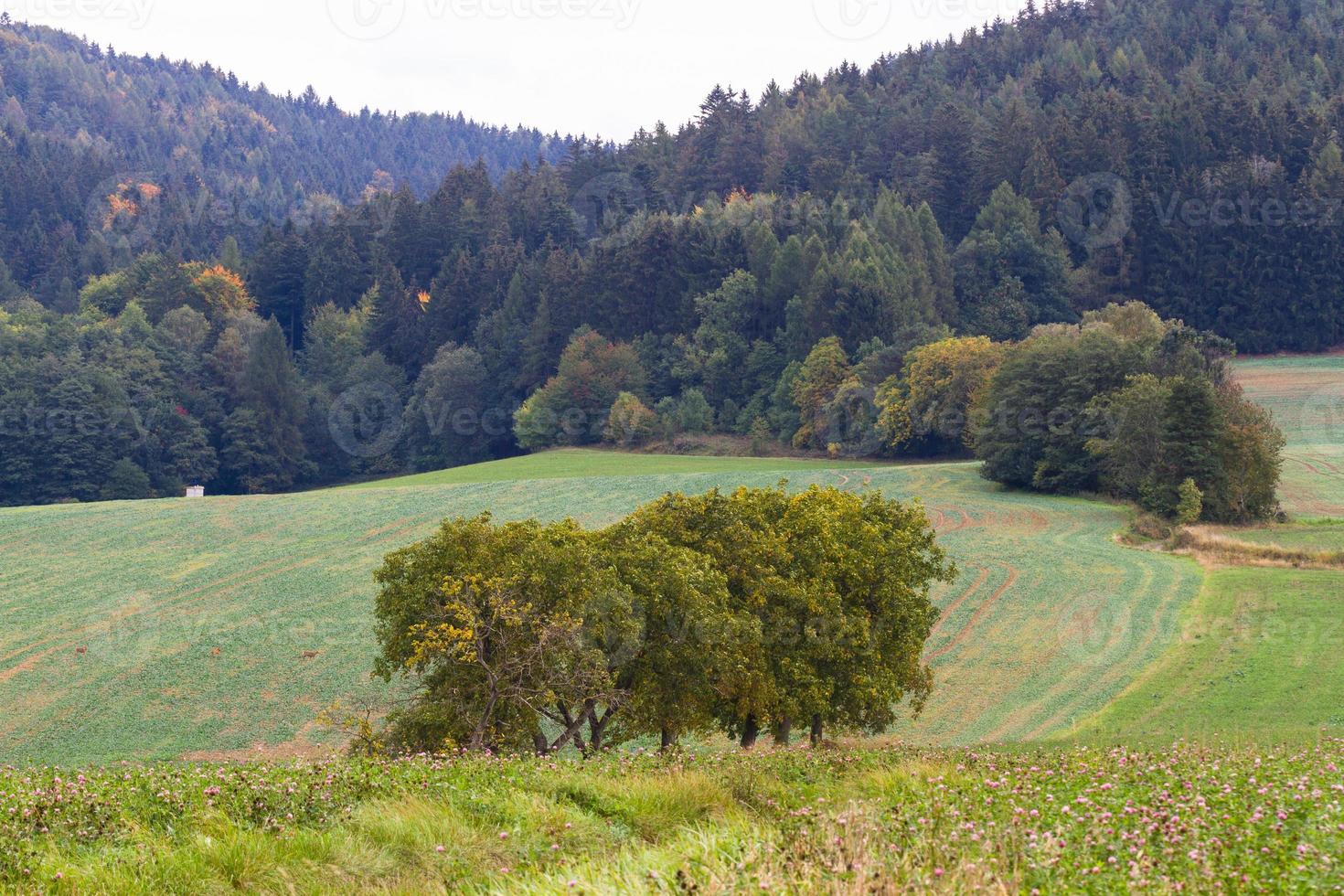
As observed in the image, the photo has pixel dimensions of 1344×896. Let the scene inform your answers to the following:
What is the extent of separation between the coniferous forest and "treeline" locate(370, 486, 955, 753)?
5180cm

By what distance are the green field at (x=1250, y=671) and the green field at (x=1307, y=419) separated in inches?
956

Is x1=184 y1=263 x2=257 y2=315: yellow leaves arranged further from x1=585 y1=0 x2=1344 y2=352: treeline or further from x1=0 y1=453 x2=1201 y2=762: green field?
x1=0 y1=453 x2=1201 y2=762: green field

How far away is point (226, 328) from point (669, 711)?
124m

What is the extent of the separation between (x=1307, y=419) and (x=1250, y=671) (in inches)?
2676

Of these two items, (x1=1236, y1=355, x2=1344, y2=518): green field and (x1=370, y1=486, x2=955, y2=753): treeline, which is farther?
(x1=1236, y1=355, x2=1344, y2=518): green field

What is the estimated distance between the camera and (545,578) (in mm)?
26531

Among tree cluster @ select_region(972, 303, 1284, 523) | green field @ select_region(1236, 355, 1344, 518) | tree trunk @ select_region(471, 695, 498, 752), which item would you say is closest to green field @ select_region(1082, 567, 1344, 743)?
tree trunk @ select_region(471, 695, 498, 752)

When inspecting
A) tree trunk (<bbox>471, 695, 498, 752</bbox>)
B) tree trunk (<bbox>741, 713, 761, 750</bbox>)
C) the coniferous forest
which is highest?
the coniferous forest

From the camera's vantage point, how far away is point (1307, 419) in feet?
321

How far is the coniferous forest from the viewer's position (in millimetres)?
114250

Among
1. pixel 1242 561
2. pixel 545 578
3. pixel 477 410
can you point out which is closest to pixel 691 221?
pixel 477 410

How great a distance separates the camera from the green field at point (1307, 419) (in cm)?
7338

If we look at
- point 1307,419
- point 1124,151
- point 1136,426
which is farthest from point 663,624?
point 1124,151

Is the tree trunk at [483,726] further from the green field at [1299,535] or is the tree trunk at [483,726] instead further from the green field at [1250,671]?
the green field at [1299,535]
